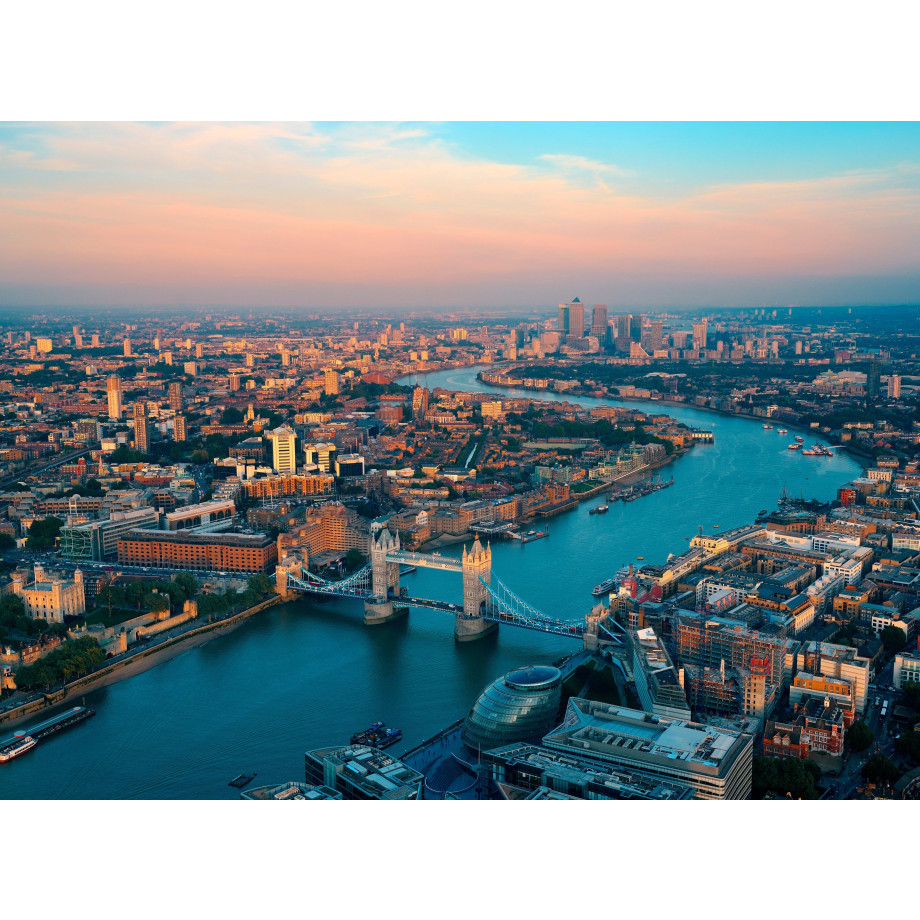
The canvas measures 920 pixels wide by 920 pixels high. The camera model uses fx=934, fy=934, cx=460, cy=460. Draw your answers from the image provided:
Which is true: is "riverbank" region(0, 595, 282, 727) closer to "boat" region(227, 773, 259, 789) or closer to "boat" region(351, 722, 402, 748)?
"boat" region(227, 773, 259, 789)

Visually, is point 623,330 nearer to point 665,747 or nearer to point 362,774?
point 665,747

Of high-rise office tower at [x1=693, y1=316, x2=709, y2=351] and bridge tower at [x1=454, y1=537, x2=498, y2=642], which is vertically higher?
high-rise office tower at [x1=693, y1=316, x2=709, y2=351]

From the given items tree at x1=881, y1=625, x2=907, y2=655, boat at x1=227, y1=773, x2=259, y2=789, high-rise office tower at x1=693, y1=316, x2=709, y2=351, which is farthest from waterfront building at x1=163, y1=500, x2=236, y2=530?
high-rise office tower at x1=693, y1=316, x2=709, y2=351

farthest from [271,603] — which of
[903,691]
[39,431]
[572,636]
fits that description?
[39,431]

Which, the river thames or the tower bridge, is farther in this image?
the tower bridge

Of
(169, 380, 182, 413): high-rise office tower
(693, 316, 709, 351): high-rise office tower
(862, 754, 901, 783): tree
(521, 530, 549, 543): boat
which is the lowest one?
(521, 530, 549, 543): boat

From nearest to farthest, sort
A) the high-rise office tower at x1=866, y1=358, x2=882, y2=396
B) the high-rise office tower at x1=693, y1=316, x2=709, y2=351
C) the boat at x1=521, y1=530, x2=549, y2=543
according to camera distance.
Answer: the boat at x1=521, y1=530, x2=549, y2=543 < the high-rise office tower at x1=866, y1=358, x2=882, y2=396 < the high-rise office tower at x1=693, y1=316, x2=709, y2=351

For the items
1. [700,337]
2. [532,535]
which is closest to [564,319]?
[700,337]

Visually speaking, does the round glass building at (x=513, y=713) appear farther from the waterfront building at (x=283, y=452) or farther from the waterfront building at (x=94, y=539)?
the waterfront building at (x=283, y=452)
